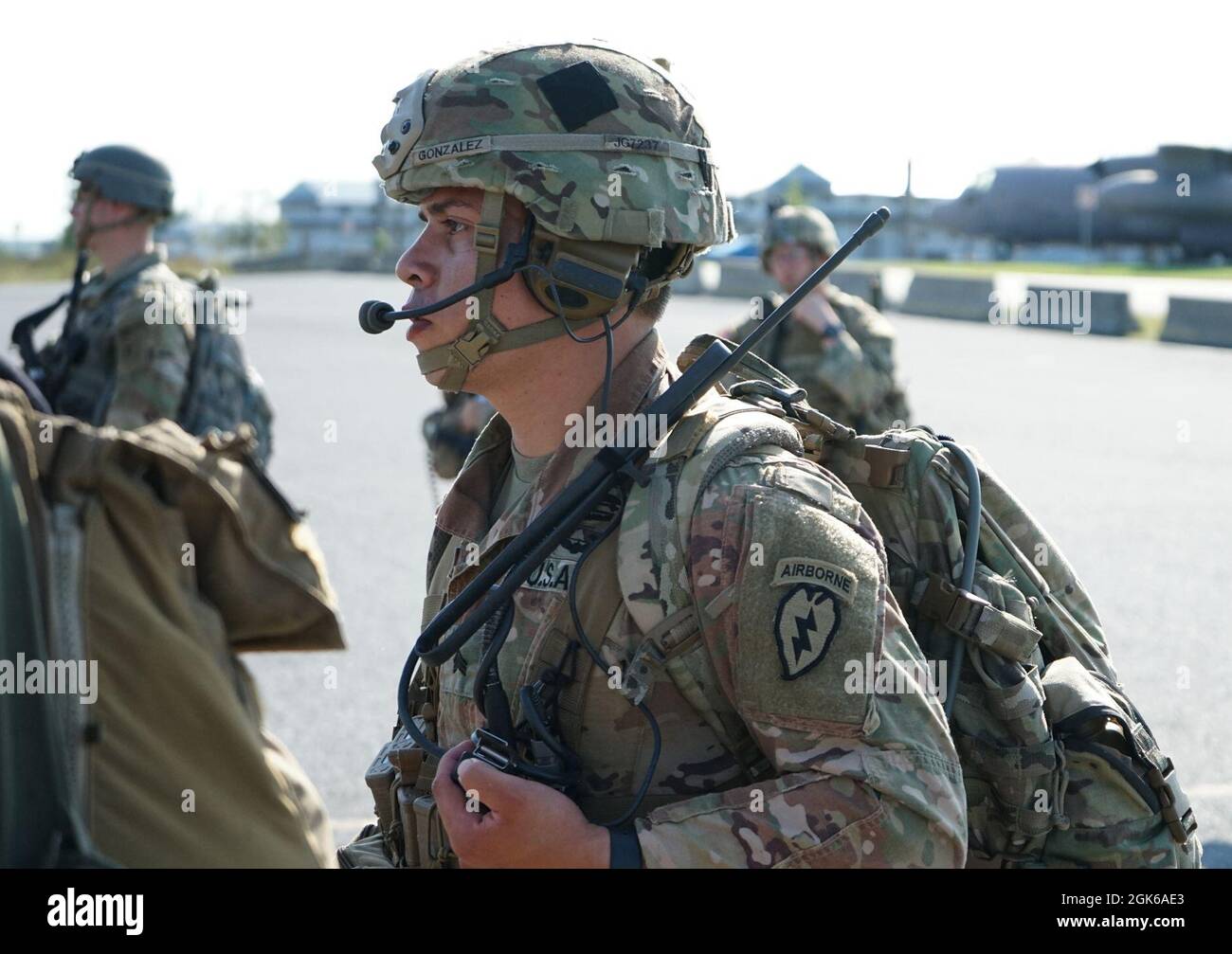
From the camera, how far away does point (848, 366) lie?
7352mm

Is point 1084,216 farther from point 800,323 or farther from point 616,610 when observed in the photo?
point 616,610

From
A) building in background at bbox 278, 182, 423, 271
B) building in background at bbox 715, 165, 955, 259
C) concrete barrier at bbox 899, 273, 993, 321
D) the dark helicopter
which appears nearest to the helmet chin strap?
concrete barrier at bbox 899, 273, 993, 321

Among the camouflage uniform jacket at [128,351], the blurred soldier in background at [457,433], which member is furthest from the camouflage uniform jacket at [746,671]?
the camouflage uniform jacket at [128,351]

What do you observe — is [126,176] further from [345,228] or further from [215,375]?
[345,228]

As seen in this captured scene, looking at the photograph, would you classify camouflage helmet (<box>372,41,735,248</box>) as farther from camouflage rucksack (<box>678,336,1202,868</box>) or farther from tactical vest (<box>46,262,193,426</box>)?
tactical vest (<box>46,262,193,426</box>)

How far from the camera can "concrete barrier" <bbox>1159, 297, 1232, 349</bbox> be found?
842 inches

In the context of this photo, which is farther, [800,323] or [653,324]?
[800,323]

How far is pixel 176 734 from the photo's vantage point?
8.43ft

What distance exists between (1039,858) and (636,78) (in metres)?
1.35

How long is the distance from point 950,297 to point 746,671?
2666cm

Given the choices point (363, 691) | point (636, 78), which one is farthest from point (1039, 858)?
point (363, 691)

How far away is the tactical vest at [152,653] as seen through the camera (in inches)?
95.2
